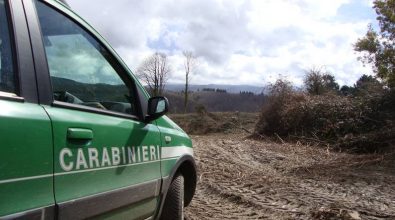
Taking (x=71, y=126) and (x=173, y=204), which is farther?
(x=173, y=204)

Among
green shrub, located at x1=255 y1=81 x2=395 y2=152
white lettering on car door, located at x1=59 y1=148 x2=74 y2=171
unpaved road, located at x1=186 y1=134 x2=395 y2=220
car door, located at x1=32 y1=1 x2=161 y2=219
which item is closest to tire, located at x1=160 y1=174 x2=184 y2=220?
car door, located at x1=32 y1=1 x2=161 y2=219

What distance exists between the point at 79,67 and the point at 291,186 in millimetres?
5589

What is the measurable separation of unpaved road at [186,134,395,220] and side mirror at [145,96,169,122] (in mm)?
2530

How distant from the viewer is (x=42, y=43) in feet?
9.00

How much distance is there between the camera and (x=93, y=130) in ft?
9.73

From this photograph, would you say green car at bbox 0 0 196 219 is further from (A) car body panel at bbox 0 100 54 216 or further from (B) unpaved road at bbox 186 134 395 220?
(B) unpaved road at bbox 186 134 395 220

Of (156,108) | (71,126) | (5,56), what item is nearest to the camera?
(5,56)

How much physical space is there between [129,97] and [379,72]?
33.6 meters

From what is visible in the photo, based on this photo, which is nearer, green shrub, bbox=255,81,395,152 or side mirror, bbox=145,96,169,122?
side mirror, bbox=145,96,169,122

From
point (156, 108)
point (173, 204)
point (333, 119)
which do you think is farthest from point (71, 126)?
point (333, 119)

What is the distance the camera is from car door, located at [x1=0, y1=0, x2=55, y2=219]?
7.36 ft

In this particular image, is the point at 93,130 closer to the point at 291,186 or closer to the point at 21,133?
the point at 21,133

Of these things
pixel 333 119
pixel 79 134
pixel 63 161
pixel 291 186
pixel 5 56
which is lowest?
pixel 291 186

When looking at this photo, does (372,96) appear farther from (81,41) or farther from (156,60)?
(156,60)
